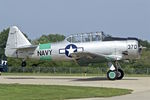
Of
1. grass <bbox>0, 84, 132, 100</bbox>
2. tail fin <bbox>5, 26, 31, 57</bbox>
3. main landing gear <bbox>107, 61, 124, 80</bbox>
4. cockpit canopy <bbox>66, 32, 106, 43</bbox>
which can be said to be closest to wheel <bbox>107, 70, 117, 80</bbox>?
main landing gear <bbox>107, 61, 124, 80</bbox>

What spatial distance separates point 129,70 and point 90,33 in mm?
21535

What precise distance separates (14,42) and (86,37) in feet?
22.7

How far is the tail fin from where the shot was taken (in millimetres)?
34769

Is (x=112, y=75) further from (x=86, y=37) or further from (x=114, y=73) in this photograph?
(x=86, y=37)

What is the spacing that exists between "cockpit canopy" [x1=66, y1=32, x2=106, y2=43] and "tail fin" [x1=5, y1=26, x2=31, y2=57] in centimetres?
494

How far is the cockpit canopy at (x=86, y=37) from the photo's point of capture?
31.1 meters

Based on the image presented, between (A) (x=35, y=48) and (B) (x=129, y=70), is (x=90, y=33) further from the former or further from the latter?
(B) (x=129, y=70)

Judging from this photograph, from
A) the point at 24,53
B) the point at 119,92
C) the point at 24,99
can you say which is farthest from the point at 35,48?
the point at 24,99

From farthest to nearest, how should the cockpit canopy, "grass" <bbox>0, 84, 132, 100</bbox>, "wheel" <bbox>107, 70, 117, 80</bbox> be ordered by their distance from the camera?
the cockpit canopy
"wheel" <bbox>107, 70, 117, 80</bbox>
"grass" <bbox>0, 84, 132, 100</bbox>

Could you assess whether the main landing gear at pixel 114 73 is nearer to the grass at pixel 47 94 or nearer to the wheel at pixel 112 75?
the wheel at pixel 112 75

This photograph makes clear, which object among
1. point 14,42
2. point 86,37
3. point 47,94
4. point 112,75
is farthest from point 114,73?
point 47,94

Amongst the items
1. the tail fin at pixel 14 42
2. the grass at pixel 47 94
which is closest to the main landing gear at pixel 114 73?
the tail fin at pixel 14 42

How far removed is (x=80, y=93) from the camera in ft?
64.8

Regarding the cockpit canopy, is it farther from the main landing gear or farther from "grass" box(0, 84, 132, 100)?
"grass" box(0, 84, 132, 100)
